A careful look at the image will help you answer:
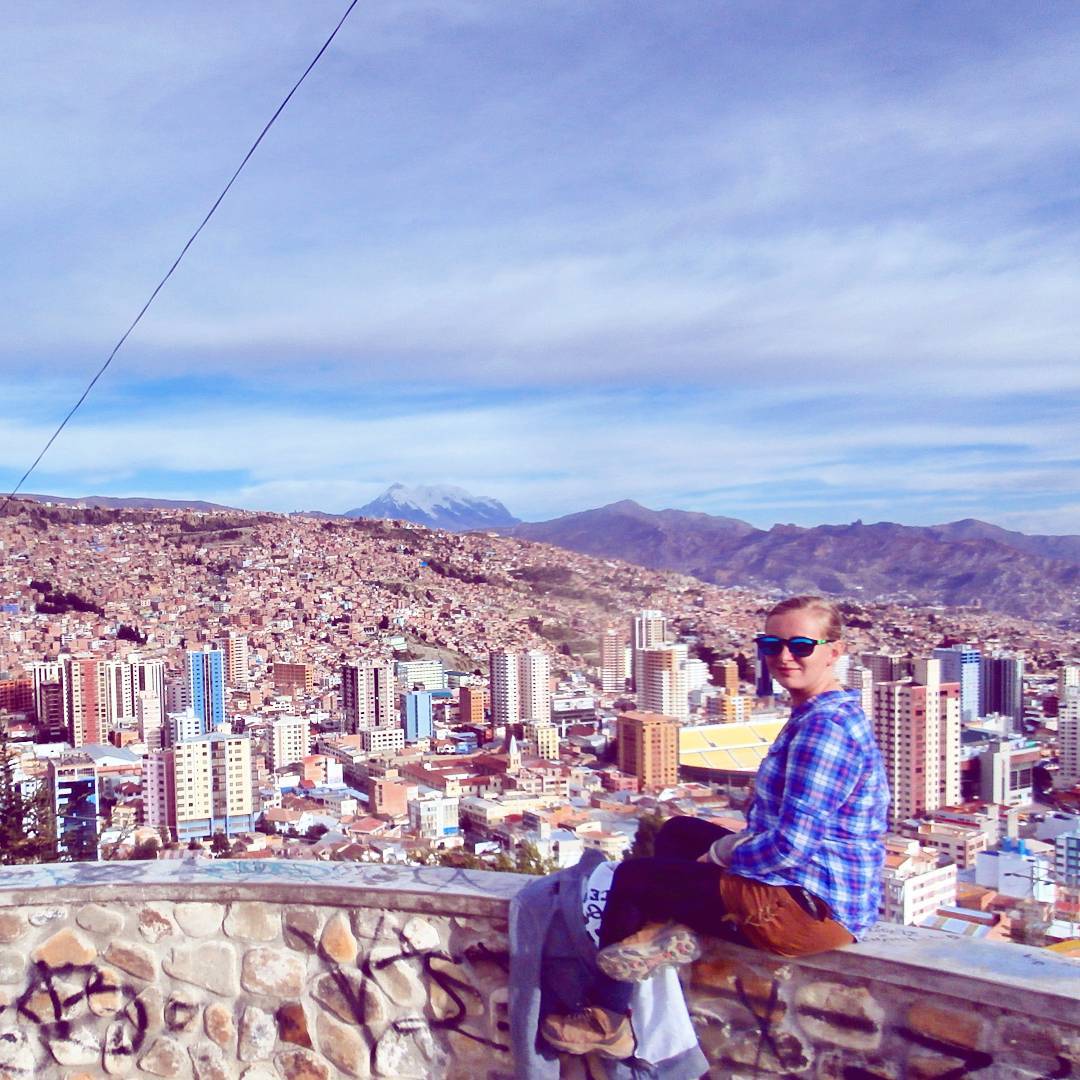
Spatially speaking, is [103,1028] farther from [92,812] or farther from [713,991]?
[92,812]

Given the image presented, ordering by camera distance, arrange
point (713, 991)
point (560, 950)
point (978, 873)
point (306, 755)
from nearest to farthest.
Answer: point (713, 991) → point (560, 950) → point (978, 873) → point (306, 755)

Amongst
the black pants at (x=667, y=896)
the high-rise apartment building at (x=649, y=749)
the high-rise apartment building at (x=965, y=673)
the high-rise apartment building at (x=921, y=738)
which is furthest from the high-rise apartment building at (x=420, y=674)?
the black pants at (x=667, y=896)

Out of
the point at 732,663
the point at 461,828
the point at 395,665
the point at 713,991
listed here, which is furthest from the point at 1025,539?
the point at 395,665

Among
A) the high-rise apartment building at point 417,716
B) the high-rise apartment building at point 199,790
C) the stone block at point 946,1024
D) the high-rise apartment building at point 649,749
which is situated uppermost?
the stone block at point 946,1024

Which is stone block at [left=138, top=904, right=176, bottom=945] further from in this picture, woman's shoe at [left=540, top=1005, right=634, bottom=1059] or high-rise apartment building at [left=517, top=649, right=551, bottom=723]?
high-rise apartment building at [left=517, top=649, right=551, bottom=723]

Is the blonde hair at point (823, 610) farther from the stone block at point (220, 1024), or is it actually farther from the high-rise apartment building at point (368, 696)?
the high-rise apartment building at point (368, 696)

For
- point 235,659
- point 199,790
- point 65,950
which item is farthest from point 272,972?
point 235,659
